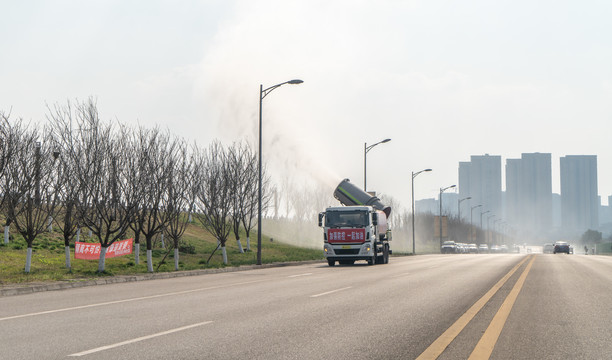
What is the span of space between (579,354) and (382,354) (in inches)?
87.3

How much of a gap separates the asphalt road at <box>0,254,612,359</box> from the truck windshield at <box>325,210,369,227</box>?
14.8 meters

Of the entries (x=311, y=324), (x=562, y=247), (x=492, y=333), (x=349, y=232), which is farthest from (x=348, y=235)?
(x=562, y=247)

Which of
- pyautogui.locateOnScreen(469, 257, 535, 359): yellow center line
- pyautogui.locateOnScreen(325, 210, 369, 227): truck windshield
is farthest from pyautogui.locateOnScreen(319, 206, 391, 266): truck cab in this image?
pyautogui.locateOnScreen(469, 257, 535, 359): yellow center line

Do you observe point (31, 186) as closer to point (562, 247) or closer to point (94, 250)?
point (94, 250)

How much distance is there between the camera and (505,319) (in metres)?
10.2

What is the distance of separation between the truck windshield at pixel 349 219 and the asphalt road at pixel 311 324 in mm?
14798

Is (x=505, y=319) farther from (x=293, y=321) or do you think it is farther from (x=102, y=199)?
(x=102, y=199)

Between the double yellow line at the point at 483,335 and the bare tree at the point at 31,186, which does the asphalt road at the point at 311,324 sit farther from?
the bare tree at the point at 31,186

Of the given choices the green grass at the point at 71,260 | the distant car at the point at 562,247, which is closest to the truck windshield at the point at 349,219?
the green grass at the point at 71,260

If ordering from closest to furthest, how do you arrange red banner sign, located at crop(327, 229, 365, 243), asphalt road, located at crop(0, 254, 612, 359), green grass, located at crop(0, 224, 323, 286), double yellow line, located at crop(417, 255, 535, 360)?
double yellow line, located at crop(417, 255, 535, 360) < asphalt road, located at crop(0, 254, 612, 359) < green grass, located at crop(0, 224, 323, 286) < red banner sign, located at crop(327, 229, 365, 243)

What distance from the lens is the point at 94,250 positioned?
29.4 metres

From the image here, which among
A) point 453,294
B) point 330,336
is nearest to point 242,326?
point 330,336

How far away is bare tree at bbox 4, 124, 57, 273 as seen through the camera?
23891 mm

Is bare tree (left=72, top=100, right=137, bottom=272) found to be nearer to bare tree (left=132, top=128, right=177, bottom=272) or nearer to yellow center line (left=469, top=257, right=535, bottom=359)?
bare tree (left=132, top=128, right=177, bottom=272)
